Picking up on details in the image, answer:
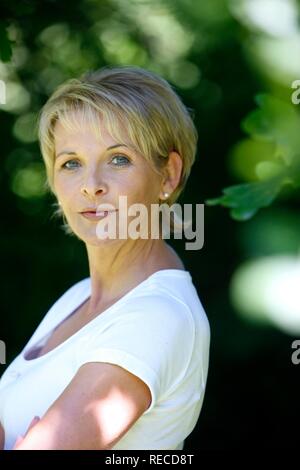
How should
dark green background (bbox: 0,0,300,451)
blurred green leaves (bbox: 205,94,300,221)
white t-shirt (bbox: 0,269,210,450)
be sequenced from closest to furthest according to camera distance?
blurred green leaves (bbox: 205,94,300,221), white t-shirt (bbox: 0,269,210,450), dark green background (bbox: 0,0,300,451)

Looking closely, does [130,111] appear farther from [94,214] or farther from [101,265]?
[101,265]

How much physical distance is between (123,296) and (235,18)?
1.64m

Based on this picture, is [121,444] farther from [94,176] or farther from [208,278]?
[208,278]

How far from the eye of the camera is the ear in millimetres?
2527

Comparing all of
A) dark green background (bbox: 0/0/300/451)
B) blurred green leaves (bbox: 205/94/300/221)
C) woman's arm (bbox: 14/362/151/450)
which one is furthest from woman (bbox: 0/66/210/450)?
dark green background (bbox: 0/0/300/451)

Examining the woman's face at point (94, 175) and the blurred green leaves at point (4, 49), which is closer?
the woman's face at point (94, 175)

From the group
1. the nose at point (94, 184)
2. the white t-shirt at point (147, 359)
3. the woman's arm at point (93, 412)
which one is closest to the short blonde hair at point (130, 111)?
the nose at point (94, 184)

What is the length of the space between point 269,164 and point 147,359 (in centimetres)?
52

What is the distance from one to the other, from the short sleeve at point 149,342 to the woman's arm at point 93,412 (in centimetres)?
3

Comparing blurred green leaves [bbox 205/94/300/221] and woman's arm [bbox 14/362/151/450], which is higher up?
blurred green leaves [bbox 205/94/300/221]

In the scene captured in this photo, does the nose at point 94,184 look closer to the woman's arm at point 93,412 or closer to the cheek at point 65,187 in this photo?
the cheek at point 65,187

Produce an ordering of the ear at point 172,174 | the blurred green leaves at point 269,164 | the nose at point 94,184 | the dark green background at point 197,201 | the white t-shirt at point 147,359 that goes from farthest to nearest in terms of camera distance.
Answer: the dark green background at point 197,201, the ear at point 172,174, the nose at point 94,184, the white t-shirt at point 147,359, the blurred green leaves at point 269,164

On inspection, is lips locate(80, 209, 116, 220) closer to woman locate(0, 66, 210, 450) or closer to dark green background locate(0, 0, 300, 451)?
woman locate(0, 66, 210, 450)

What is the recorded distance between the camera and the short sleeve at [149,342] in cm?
206
